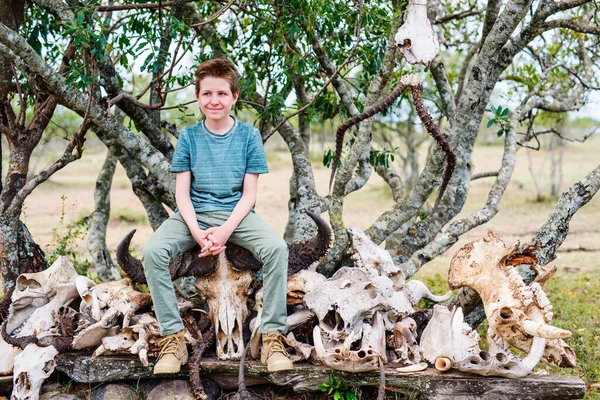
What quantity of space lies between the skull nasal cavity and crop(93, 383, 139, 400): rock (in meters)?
2.24

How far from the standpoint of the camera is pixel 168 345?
3.63 meters

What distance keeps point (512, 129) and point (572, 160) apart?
24.5 m

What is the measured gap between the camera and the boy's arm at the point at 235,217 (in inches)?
147

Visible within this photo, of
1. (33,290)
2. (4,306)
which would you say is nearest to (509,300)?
(33,290)

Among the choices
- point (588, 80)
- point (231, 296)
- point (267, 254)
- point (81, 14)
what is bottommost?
point (231, 296)

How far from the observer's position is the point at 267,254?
3684 millimetres

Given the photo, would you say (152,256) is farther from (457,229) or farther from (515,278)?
(457,229)

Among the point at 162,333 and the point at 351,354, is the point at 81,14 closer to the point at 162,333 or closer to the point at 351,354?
the point at 162,333

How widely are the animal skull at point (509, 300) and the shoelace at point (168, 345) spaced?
1.79 meters

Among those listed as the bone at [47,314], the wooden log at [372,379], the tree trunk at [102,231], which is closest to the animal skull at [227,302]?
the wooden log at [372,379]

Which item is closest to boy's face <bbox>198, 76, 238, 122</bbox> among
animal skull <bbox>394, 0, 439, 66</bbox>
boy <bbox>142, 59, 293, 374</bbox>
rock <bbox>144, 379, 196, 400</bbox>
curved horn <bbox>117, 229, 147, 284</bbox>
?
boy <bbox>142, 59, 293, 374</bbox>

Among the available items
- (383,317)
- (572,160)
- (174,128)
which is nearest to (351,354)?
(383,317)

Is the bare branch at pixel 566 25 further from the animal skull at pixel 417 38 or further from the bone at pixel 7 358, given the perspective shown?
the bone at pixel 7 358

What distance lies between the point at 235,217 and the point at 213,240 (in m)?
0.20
